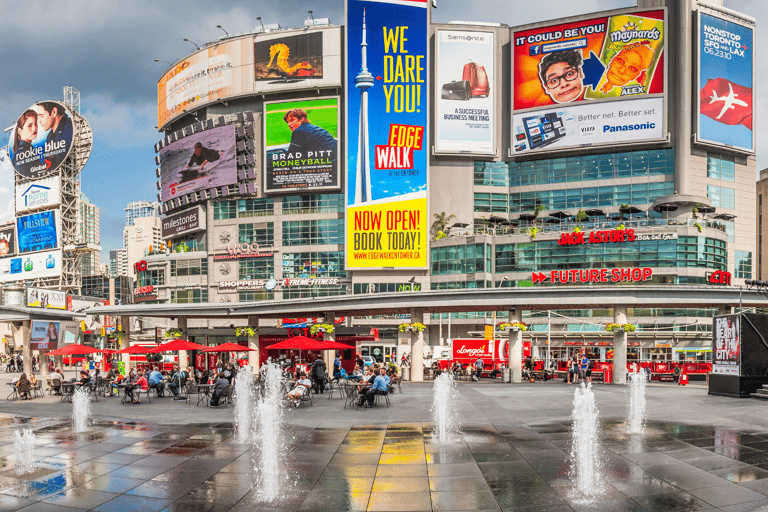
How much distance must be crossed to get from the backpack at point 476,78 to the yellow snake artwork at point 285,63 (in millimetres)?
A: 19893

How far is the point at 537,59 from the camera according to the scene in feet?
264

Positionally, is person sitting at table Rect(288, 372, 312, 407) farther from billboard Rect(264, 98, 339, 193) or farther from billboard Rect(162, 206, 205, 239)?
billboard Rect(162, 206, 205, 239)

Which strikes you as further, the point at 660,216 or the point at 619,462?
the point at 660,216

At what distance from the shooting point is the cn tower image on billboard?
78.3 metres

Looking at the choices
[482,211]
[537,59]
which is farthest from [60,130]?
[537,59]

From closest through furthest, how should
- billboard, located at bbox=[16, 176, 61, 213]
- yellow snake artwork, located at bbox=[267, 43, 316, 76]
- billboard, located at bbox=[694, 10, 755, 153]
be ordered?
billboard, located at bbox=[694, 10, 755, 153], yellow snake artwork, located at bbox=[267, 43, 316, 76], billboard, located at bbox=[16, 176, 61, 213]

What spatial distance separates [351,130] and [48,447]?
6660cm

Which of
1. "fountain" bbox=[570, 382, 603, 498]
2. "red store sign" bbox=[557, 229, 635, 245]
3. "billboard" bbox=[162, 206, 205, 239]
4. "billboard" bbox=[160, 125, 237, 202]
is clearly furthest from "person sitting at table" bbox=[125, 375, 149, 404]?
"billboard" bbox=[162, 206, 205, 239]

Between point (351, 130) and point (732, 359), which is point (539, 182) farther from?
point (732, 359)

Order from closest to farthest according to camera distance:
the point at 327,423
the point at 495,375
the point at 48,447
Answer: the point at 48,447
the point at 327,423
the point at 495,375

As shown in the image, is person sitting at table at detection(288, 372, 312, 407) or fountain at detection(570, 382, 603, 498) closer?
fountain at detection(570, 382, 603, 498)

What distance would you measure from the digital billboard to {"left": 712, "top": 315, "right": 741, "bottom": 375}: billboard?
64167mm

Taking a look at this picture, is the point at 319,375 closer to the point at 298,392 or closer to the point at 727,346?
the point at 298,392

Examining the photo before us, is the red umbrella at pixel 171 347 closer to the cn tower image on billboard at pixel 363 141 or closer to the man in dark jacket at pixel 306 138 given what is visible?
the cn tower image on billboard at pixel 363 141
